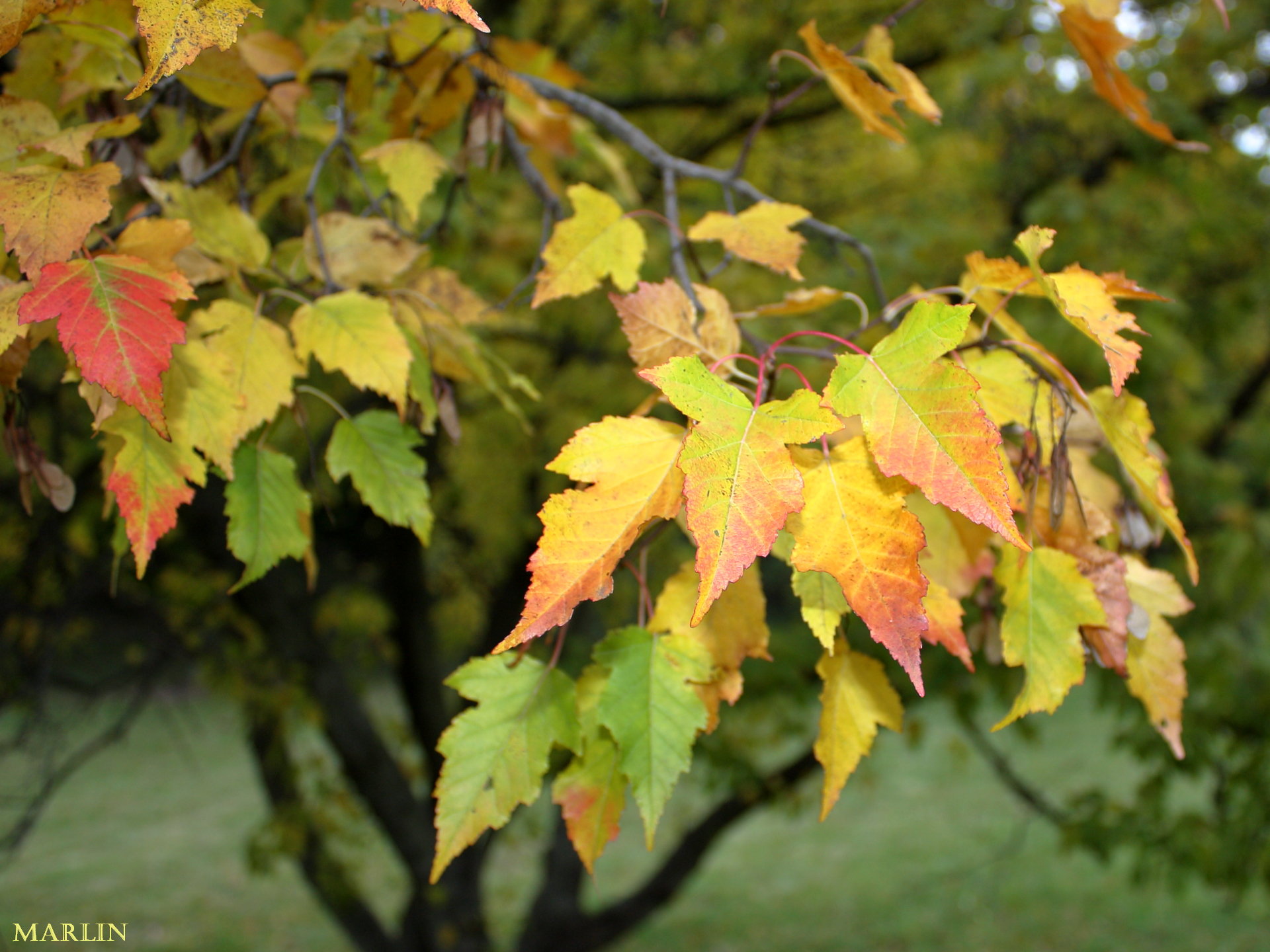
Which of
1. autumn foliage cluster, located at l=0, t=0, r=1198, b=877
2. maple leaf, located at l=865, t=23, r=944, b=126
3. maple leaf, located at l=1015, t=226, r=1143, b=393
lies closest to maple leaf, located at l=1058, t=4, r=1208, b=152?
autumn foliage cluster, located at l=0, t=0, r=1198, b=877

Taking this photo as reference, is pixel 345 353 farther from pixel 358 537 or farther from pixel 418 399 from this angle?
pixel 358 537

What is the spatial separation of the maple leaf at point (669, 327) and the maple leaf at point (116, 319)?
1.38 ft

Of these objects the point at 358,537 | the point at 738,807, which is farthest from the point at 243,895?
the point at 738,807

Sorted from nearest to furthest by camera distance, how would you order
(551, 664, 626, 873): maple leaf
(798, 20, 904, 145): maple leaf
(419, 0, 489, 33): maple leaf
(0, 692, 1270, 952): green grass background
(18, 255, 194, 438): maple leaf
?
(419, 0, 489, 33): maple leaf
(18, 255, 194, 438): maple leaf
(551, 664, 626, 873): maple leaf
(798, 20, 904, 145): maple leaf
(0, 692, 1270, 952): green grass background

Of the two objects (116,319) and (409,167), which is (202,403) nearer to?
(116,319)

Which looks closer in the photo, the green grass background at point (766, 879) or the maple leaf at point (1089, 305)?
the maple leaf at point (1089, 305)

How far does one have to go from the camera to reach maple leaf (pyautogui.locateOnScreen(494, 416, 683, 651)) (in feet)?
2.38

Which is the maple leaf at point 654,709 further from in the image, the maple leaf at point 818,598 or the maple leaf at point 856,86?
the maple leaf at point 856,86

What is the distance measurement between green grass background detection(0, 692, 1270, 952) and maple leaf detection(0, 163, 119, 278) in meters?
4.24

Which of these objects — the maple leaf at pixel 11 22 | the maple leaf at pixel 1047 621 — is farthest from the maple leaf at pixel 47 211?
the maple leaf at pixel 1047 621

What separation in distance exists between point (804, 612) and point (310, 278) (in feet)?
2.46

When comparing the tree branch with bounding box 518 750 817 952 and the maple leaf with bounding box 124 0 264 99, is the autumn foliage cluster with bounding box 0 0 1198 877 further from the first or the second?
the tree branch with bounding box 518 750 817 952

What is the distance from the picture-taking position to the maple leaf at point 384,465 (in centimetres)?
109

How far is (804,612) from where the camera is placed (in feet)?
2.67
